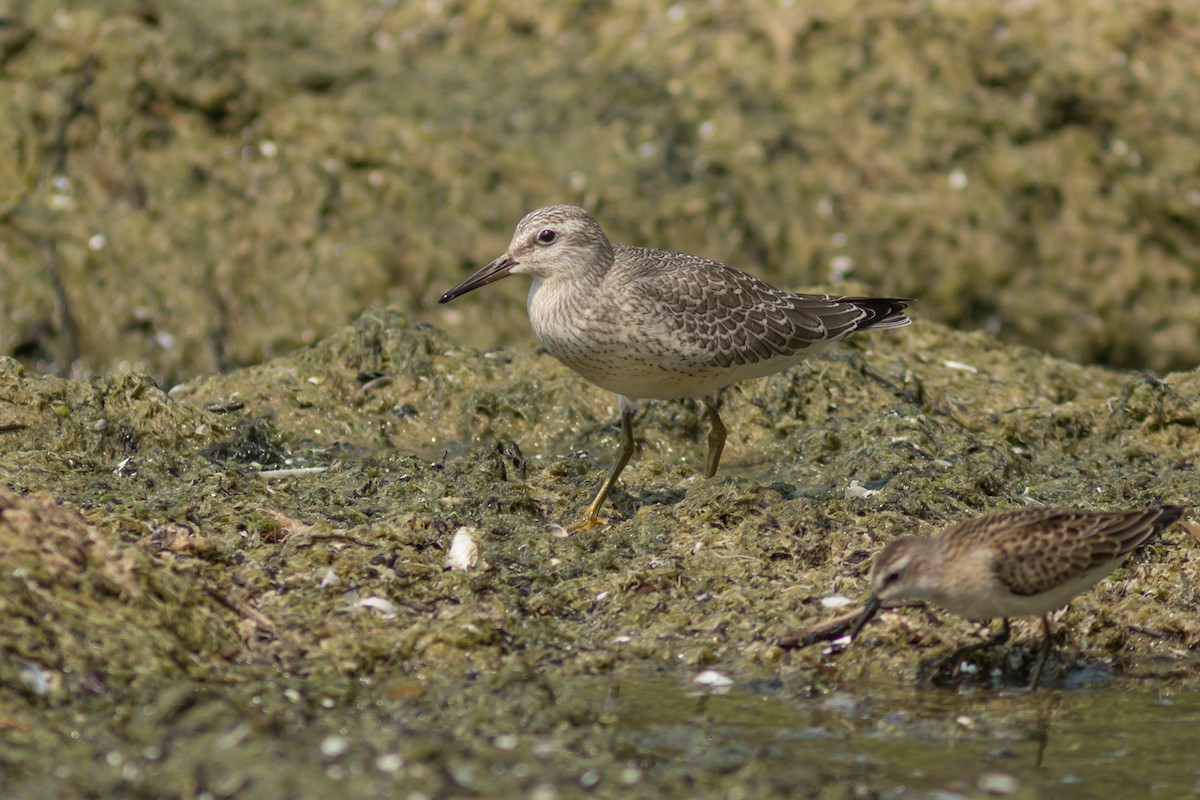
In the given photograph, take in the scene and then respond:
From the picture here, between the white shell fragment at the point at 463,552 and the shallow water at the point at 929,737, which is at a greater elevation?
the white shell fragment at the point at 463,552

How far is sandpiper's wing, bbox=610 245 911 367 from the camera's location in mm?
7602

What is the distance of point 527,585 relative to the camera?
21.4ft

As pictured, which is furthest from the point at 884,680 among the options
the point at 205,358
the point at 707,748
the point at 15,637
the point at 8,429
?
the point at 205,358

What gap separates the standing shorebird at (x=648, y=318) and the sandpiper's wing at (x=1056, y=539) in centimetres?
199

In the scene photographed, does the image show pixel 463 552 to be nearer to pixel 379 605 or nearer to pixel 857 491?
pixel 379 605

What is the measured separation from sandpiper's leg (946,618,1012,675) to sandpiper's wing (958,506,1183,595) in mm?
444

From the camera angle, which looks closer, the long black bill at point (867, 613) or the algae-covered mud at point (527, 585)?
the algae-covered mud at point (527, 585)

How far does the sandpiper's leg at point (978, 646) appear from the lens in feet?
19.9

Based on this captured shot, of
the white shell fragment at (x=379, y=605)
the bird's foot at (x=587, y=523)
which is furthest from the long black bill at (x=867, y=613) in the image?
the white shell fragment at (x=379, y=605)

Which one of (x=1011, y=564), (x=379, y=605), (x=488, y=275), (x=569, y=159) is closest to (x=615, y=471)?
(x=488, y=275)

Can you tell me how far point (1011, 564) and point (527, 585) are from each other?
211 cm

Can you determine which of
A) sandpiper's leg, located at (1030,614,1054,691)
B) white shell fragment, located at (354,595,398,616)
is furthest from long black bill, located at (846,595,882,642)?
white shell fragment, located at (354,595,398,616)

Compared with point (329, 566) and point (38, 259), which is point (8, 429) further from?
point (38, 259)

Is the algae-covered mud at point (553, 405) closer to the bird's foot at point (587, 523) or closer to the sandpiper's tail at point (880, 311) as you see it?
the bird's foot at point (587, 523)
